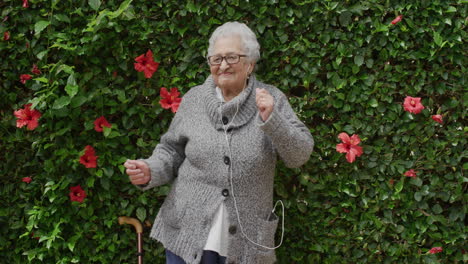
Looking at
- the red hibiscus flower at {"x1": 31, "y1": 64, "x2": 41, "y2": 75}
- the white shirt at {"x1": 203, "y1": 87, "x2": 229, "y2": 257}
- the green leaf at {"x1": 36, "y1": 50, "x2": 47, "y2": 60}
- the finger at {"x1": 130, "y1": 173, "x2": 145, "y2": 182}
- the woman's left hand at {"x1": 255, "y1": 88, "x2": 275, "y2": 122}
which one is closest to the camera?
the woman's left hand at {"x1": 255, "y1": 88, "x2": 275, "y2": 122}

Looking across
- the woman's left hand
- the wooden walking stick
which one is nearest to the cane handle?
the wooden walking stick

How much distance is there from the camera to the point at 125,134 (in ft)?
9.30

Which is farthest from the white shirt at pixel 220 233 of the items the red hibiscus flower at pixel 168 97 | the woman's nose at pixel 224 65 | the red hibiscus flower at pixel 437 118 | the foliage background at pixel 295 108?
the red hibiscus flower at pixel 437 118

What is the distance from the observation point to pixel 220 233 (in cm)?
212

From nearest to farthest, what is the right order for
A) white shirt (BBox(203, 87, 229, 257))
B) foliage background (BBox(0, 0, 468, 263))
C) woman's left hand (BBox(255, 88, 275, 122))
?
woman's left hand (BBox(255, 88, 275, 122)) → white shirt (BBox(203, 87, 229, 257)) → foliage background (BBox(0, 0, 468, 263))

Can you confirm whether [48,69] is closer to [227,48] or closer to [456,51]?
[227,48]

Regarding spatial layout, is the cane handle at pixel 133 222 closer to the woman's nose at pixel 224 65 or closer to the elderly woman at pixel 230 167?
the elderly woman at pixel 230 167

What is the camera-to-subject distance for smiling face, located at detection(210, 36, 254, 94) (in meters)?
2.12

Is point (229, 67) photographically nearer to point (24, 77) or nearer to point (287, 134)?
point (287, 134)

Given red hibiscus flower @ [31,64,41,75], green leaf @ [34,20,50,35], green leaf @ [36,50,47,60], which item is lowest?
red hibiscus flower @ [31,64,41,75]

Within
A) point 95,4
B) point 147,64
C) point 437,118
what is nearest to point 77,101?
point 147,64

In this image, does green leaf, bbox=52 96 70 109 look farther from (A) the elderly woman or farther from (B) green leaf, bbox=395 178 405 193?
(B) green leaf, bbox=395 178 405 193

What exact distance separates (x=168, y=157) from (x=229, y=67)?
542 millimetres

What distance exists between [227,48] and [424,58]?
3.70 ft
